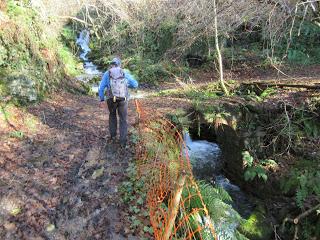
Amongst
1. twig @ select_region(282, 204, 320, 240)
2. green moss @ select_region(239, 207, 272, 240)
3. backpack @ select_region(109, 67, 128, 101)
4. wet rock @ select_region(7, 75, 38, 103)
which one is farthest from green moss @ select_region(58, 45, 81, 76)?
twig @ select_region(282, 204, 320, 240)

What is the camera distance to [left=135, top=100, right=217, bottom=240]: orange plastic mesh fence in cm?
391

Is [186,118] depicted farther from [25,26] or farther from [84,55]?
[84,55]

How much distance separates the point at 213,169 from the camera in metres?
11.1

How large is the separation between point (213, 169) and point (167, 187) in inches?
244

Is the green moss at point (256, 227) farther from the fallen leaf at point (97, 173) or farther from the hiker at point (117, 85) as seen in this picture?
the hiker at point (117, 85)

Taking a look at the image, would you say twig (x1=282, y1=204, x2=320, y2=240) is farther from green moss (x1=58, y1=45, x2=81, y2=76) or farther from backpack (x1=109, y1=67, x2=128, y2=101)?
green moss (x1=58, y1=45, x2=81, y2=76)

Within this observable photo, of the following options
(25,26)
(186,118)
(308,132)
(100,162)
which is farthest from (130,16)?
(100,162)

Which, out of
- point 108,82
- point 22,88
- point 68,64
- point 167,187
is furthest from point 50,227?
point 68,64

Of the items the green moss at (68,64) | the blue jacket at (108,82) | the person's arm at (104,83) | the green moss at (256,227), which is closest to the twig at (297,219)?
the green moss at (256,227)

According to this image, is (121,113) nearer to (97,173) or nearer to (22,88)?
(97,173)

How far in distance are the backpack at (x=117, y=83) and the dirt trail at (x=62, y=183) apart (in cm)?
127

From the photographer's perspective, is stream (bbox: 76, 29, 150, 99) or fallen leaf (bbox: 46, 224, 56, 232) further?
stream (bbox: 76, 29, 150, 99)

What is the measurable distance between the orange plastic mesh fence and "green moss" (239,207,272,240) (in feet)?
8.00

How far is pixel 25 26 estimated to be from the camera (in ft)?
35.9
